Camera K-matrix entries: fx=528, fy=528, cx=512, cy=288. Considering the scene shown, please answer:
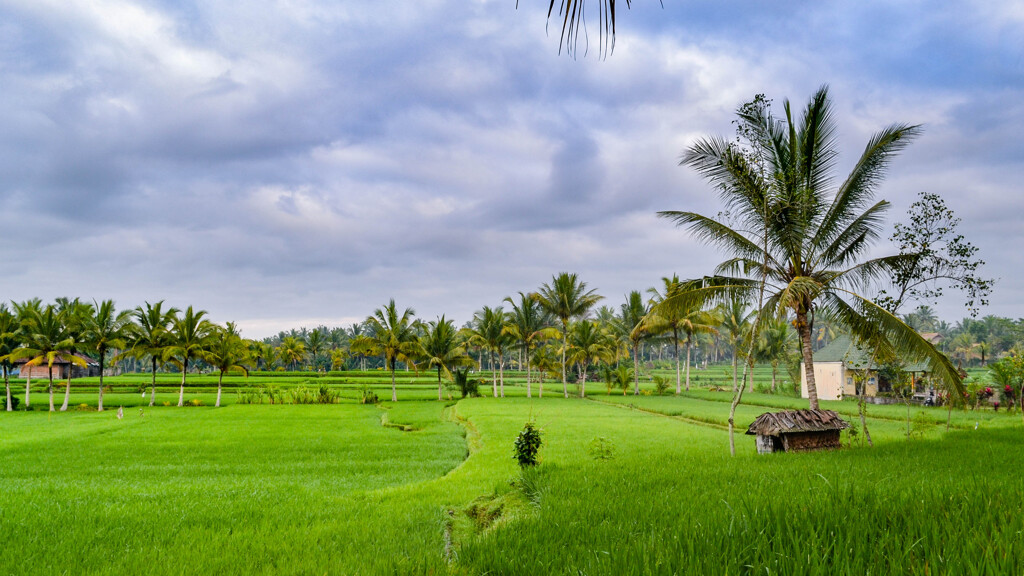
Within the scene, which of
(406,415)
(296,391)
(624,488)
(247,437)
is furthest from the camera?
(296,391)

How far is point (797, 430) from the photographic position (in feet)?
32.7

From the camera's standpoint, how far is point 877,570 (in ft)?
8.29

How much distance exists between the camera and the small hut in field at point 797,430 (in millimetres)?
10109

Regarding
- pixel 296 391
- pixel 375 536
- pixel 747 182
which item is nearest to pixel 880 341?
pixel 747 182

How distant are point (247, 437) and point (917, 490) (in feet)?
55.5

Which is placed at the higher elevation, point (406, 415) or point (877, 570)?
point (877, 570)

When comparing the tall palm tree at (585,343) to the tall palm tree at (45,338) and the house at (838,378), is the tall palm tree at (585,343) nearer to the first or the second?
the house at (838,378)

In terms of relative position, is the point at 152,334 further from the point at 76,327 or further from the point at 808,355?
the point at 808,355

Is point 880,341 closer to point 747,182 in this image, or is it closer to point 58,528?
point 747,182

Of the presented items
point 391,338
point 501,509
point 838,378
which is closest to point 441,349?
point 391,338

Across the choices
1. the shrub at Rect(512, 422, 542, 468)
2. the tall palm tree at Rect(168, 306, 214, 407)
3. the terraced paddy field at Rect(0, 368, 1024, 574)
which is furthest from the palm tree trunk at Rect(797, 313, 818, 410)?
the tall palm tree at Rect(168, 306, 214, 407)

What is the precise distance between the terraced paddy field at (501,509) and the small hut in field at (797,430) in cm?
95

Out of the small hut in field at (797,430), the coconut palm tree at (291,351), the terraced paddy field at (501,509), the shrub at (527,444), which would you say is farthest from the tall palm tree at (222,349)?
the coconut palm tree at (291,351)

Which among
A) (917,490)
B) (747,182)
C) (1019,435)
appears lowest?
(1019,435)
